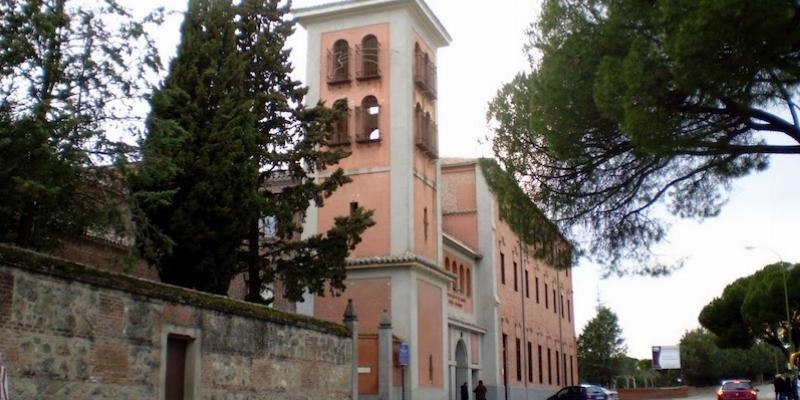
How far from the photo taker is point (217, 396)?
1622 cm

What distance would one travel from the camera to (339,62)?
112 feet

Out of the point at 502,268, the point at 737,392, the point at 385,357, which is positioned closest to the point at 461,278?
the point at 502,268

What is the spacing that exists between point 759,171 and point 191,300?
1254cm

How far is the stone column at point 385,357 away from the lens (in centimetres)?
2845

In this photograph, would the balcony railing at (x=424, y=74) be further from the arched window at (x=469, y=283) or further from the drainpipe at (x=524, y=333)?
the drainpipe at (x=524, y=333)

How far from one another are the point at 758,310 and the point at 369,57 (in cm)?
3895

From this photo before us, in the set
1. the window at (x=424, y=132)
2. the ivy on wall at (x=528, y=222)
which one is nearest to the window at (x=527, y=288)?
the window at (x=424, y=132)

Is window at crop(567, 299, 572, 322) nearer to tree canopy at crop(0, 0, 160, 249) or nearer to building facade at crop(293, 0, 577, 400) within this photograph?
building facade at crop(293, 0, 577, 400)

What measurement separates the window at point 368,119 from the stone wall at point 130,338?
1420 cm

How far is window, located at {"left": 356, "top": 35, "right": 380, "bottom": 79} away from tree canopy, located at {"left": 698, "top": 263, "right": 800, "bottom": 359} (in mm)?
30196

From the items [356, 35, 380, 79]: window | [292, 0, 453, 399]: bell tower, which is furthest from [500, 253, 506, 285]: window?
[356, 35, 380, 79]: window

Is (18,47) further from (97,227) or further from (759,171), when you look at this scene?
(759,171)

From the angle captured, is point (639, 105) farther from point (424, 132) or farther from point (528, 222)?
point (424, 132)

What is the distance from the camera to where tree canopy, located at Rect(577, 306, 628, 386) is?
231 feet
